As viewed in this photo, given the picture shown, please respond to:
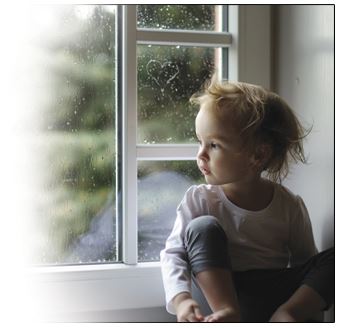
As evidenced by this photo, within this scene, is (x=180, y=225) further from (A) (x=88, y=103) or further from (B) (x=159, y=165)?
(A) (x=88, y=103)

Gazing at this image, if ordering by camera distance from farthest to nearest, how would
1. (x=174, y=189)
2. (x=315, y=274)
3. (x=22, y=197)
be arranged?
1. (x=174, y=189)
2. (x=22, y=197)
3. (x=315, y=274)

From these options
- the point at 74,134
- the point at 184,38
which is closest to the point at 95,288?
the point at 74,134

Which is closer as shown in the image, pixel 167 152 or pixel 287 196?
pixel 287 196

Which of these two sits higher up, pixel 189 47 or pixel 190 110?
pixel 189 47

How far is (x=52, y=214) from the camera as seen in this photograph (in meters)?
1.08

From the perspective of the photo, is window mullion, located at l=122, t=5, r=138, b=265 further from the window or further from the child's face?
the child's face

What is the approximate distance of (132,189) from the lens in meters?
1.09

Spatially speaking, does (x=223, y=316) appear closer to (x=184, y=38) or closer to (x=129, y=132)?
(x=129, y=132)

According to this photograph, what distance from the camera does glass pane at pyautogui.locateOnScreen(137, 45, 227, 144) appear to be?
44.6 inches

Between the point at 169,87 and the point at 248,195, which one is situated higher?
the point at 169,87

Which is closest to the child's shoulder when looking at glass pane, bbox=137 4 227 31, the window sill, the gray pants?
the gray pants

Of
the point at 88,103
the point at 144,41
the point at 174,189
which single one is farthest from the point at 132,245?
the point at 144,41

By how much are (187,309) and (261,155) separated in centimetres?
31

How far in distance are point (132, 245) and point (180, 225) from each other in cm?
18
